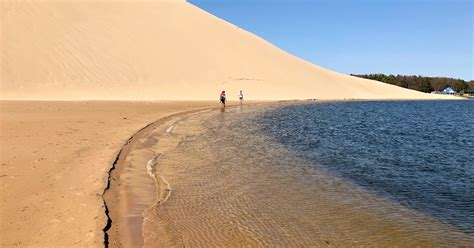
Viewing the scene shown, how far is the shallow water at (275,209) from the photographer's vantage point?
5.76 meters

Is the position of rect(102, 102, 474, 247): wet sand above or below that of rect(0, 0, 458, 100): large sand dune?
below

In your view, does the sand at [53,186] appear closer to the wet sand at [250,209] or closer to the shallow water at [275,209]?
the wet sand at [250,209]

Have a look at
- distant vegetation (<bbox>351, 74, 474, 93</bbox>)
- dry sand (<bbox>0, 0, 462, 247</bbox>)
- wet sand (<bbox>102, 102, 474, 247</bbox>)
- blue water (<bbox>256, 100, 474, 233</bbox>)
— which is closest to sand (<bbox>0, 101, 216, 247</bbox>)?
dry sand (<bbox>0, 0, 462, 247</bbox>)

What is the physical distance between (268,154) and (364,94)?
2409 inches

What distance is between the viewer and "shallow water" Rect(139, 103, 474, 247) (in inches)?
227

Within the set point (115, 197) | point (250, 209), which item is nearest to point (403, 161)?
point (250, 209)

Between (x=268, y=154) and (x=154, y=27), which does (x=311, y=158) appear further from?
(x=154, y=27)

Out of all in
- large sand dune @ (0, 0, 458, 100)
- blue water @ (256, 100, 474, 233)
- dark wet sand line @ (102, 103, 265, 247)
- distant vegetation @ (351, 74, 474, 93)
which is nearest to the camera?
dark wet sand line @ (102, 103, 265, 247)

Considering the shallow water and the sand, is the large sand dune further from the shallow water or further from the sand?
the shallow water

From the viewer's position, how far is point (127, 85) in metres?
43.8

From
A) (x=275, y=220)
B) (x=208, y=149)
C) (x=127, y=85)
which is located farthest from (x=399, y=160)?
(x=127, y=85)

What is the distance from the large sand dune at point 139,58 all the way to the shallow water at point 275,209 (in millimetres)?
30566

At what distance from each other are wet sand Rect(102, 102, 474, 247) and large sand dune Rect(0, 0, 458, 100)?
30623 mm

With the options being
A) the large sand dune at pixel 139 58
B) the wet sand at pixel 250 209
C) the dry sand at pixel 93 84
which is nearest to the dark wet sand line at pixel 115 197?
the wet sand at pixel 250 209
